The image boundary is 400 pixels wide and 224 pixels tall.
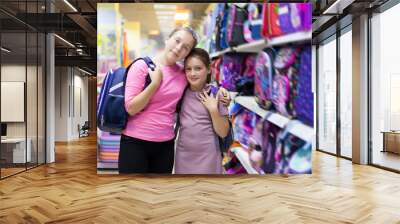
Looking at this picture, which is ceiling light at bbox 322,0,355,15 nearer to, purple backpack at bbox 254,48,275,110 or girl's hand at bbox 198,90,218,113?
purple backpack at bbox 254,48,275,110

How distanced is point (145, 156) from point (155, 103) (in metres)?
0.82

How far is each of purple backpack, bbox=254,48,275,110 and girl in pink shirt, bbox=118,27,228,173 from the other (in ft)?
3.44

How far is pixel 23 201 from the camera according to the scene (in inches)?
186

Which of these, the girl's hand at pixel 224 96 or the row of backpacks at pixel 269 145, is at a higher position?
the girl's hand at pixel 224 96

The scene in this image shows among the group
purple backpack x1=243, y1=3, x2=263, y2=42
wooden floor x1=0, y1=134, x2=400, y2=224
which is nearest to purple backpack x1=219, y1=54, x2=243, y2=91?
purple backpack x1=243, y1=3, x2=263, y2=42

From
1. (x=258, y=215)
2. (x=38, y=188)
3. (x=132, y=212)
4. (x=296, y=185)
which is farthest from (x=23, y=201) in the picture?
(x=296, y=185)

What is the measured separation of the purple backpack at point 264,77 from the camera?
20.3ft

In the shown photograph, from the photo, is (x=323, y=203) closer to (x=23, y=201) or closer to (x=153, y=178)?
(x=153, y=178)

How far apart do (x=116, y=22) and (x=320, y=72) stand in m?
6.74

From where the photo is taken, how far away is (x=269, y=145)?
619cm

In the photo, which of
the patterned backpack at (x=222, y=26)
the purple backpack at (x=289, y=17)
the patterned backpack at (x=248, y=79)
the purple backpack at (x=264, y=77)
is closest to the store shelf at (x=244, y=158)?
the purple backpack at (x=264, y=77)

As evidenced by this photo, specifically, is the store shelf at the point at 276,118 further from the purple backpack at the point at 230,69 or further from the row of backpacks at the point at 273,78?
the purple backpack at the point at 230,69

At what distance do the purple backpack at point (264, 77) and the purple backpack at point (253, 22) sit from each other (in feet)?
1.02

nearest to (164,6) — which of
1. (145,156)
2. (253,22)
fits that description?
(253,22)
